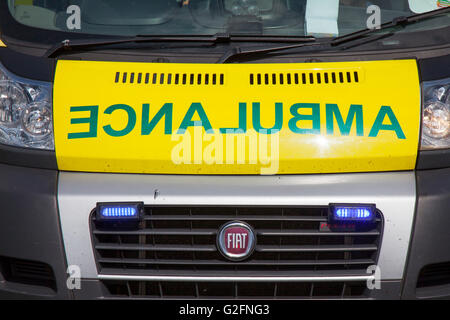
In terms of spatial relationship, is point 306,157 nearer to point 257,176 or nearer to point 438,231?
point 257,176

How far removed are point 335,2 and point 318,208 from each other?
3.44 feet

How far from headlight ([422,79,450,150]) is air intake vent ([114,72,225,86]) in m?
0.82

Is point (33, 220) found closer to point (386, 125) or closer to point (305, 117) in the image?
point (305, 117)

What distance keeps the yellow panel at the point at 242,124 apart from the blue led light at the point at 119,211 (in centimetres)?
15

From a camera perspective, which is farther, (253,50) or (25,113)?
(253,50)

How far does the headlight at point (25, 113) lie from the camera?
11.1 feet

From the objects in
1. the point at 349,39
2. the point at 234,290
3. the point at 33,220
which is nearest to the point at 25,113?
the point at 33,220

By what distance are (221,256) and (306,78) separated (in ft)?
2.59

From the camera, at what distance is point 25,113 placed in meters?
3.42

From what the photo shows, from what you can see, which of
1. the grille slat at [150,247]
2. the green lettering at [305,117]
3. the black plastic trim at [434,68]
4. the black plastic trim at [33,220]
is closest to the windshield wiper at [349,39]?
the black plastic trim at [434,68]

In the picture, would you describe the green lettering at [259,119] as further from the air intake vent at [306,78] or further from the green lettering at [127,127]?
the green lettering at [127,127]

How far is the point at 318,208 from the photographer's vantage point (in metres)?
3.23

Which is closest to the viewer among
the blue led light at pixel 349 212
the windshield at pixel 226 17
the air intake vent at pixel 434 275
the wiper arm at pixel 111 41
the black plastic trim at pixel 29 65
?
the blue led light at pixel 349 212
